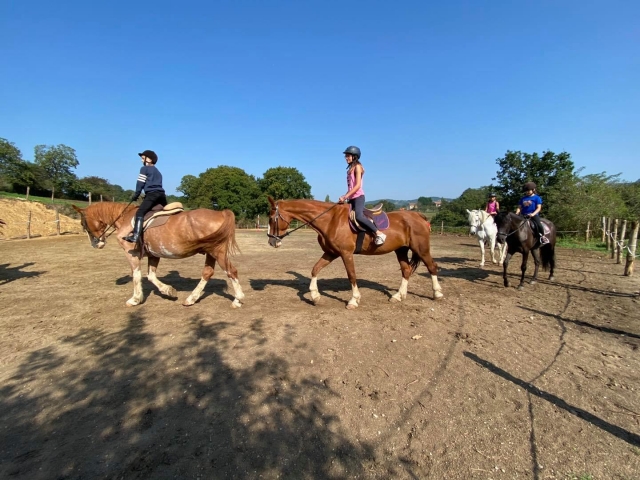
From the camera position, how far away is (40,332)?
4742mm

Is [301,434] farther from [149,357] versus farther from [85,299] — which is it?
[85,299]

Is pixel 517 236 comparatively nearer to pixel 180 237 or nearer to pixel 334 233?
pixel 334 233

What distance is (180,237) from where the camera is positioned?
5.86 metres

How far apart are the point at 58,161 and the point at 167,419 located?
71272 millimetres

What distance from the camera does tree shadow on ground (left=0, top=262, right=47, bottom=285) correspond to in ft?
26.8

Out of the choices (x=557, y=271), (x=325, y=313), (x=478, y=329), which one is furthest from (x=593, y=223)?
(x=325, y=313)

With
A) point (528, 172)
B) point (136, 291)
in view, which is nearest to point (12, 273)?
point (136, 291)

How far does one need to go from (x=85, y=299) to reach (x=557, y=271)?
14.1 metres

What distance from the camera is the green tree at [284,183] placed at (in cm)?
5947

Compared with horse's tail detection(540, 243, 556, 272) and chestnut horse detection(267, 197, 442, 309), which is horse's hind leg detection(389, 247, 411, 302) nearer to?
chestnut horse detection(267, 197, 442, 309)

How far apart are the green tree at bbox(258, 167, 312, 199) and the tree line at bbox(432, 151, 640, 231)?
3756cm

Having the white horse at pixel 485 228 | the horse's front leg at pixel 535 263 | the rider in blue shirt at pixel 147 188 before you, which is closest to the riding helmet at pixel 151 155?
the rider in blue shirt at pixel 147 188

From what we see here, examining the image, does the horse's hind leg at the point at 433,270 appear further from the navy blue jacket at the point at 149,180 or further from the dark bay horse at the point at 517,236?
the navy blue jacket at the point at 149,180

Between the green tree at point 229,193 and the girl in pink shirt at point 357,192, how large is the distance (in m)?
54.8
